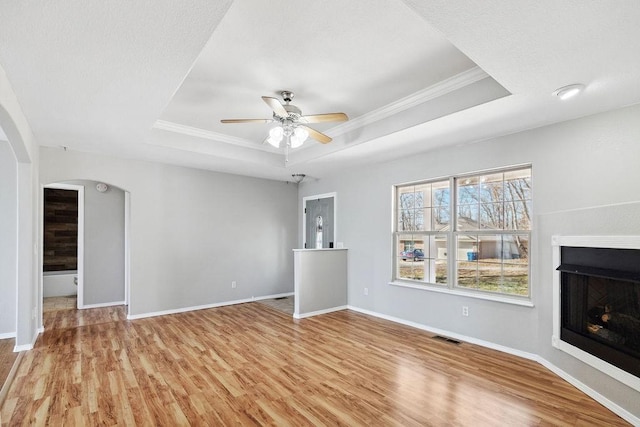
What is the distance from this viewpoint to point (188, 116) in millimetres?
3973

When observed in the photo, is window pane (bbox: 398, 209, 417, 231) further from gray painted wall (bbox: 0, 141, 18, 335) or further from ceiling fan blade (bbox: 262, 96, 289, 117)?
gray painted wall (bbox: 0, 141, 18, 335)

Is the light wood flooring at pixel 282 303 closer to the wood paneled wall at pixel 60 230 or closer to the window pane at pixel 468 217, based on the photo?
the window pane at pixel 468 217

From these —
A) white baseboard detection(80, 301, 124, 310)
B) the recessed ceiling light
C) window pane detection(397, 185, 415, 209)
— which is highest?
the recessed ceiling light

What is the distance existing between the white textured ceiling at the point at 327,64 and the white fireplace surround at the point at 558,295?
1.18 meters

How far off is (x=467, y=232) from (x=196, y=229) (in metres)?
4.34

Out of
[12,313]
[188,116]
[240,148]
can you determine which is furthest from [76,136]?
[12,313]

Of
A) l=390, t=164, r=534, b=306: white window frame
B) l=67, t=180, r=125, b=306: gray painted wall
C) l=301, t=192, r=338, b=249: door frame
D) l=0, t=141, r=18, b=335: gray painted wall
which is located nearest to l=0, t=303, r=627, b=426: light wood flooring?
l=0, t=141, r=18, b=335: gray painted wall

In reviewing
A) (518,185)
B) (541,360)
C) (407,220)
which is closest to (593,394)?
(541,360)

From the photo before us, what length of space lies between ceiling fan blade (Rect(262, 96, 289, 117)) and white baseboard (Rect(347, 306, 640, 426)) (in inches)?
132

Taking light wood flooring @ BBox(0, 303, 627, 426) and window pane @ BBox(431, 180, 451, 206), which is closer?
light wood flooring @ BBox(0, 303, 627, 426)

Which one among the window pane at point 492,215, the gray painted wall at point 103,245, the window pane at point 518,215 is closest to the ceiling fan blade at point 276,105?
the window pane at point 492,215

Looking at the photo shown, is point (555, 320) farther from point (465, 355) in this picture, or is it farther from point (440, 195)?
point (440, 195)

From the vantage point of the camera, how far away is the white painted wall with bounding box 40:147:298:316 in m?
4.91

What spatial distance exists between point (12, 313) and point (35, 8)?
161 inches
